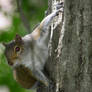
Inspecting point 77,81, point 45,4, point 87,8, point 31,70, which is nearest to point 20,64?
point 31,70

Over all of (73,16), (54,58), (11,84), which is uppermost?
(73,16)

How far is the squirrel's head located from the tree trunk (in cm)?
57

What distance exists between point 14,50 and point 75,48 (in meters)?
0.79

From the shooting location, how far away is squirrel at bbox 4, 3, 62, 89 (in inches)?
110

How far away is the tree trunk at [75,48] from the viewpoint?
2.35 m

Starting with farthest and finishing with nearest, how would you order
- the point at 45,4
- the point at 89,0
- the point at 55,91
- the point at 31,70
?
1. the point at 45,4
2. the point at 31,70
3. the point at 55,91
4. the point at 89,0

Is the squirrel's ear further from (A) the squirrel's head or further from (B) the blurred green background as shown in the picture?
(B) the blurred green background

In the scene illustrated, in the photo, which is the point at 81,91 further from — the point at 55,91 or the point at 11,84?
the point at 11,84

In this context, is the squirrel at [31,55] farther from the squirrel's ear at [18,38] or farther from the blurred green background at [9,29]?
the blurred green background at [9,29]

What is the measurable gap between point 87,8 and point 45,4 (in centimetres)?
189

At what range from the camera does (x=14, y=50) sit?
119 inches

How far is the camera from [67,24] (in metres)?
2.41

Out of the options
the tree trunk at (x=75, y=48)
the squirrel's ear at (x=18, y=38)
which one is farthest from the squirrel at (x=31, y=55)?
the tree trunk at (x=75, y=48)

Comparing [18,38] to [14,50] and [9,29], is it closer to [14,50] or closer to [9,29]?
[14,50]
